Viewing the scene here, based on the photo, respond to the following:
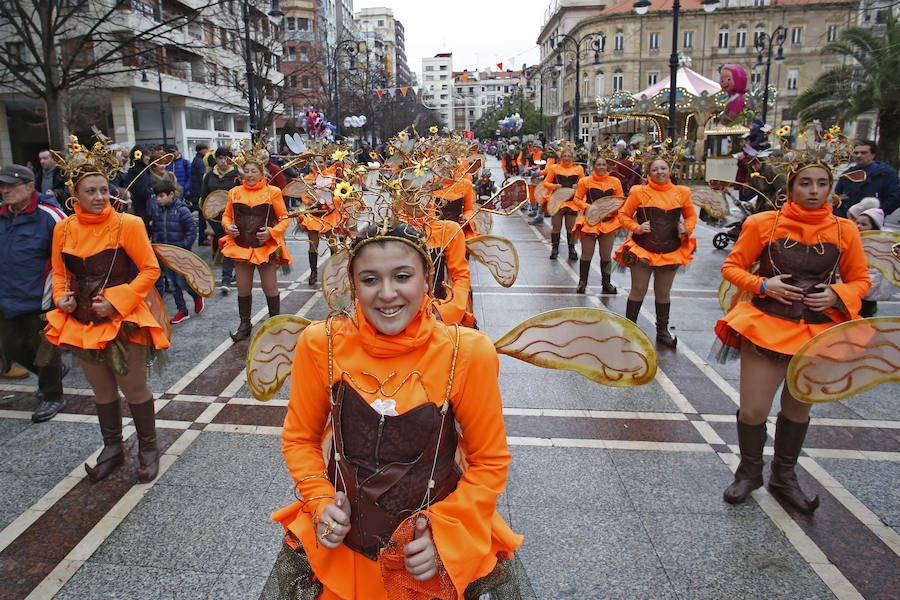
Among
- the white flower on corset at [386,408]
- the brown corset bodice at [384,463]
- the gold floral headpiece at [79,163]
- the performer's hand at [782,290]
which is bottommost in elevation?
the brown corset bodice at [384,463]

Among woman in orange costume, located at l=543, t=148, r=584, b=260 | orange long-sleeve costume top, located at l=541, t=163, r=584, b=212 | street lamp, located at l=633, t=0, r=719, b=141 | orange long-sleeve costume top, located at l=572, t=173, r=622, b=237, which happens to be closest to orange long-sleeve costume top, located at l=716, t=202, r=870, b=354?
orange long-sleeve costume top, located at l=572, t=173, r=622, b=237

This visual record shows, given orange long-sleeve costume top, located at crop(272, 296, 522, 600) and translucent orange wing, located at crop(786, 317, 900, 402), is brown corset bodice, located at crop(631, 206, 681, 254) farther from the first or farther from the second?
orange long-sleeve costume top, located at crop(272, 296, 522, 600)

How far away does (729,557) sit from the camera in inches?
119

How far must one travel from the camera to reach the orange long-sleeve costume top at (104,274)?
3539 mm

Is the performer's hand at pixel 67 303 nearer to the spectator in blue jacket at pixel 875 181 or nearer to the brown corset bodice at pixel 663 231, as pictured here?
the brown corset bodice at pixel 663 231

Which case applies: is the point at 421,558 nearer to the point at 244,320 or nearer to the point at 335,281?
the point at 335,281

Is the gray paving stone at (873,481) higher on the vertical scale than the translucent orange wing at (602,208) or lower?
lower

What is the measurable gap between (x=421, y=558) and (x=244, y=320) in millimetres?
5664

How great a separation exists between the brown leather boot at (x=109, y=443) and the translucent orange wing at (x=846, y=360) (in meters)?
3.91

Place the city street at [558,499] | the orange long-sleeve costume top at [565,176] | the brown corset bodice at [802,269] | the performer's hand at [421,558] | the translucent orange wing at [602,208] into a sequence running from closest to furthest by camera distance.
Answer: the performer's hand at [421,558] < the city street at [558,499] < the brown corset bodice at [802,269] < the translucent orange wing at [602,208] < the orange long-sleeve costume top at [565,176]

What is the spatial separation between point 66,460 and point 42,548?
107cm

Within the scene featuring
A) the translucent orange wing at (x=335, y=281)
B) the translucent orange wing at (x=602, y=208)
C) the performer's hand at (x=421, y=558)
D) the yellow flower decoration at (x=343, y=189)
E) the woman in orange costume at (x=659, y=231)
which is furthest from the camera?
the translucent orange wing at (x=602, y=208)

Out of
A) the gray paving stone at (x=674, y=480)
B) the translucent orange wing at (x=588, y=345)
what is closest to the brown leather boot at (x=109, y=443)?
the translucent orange wing at (x=588, y=345)

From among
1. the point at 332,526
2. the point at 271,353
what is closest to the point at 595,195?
the point at 271,353
